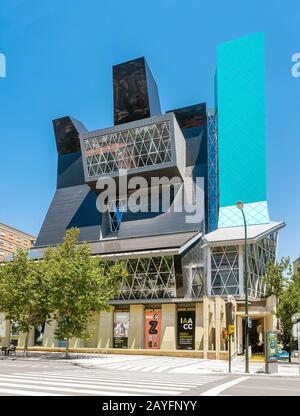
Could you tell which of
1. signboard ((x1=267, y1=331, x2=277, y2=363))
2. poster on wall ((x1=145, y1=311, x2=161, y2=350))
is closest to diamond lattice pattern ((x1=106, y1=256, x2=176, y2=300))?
poster on wall ((x1=145, y1=311, x2=161, y2=350))

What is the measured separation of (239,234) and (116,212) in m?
18.6

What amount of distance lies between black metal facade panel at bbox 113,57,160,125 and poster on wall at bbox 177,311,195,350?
96.9 ft

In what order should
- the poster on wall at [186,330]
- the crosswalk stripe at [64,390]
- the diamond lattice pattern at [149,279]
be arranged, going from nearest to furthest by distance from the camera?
the crosswalk stripe at [64,390], the poster on wall at [186,330], the diamond lattice pattern at [149,279]

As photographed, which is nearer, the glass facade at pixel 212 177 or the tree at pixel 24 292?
the tree at pixel 24 292

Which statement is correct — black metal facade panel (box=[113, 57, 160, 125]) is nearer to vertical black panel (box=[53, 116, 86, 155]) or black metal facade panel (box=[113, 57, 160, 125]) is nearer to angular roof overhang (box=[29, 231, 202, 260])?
vertical black panel (box=[53, 116, 86, 155])

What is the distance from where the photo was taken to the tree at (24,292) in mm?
33531

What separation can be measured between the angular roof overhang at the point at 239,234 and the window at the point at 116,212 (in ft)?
45.5

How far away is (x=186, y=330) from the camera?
41062mm

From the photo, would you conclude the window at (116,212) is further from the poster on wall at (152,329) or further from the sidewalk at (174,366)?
the sidewalk at (174,366)

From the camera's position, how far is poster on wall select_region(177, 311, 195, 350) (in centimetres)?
4056

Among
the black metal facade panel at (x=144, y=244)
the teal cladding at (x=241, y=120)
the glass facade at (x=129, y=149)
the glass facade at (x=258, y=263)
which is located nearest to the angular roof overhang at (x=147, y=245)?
the black metal facade panel at (x=144, y=244)

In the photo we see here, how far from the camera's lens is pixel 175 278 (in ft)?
144
